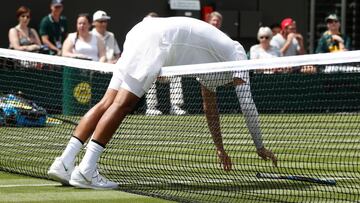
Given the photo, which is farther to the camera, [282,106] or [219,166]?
[282,106]

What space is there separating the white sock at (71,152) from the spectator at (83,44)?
887cm

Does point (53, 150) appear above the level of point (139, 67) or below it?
below

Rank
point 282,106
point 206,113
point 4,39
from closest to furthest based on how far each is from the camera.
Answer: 1. point 206,113
2. point 282,106
3. point 4,39

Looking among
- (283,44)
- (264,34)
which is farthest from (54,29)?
(283,44)

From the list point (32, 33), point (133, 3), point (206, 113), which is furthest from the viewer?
point (133, 3)

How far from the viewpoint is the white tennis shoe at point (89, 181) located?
8305 millimetres

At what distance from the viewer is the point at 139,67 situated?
841cm

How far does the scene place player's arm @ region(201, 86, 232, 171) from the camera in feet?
29.4

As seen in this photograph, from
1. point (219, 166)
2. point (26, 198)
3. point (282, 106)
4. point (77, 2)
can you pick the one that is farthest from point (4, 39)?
point (26, 198)

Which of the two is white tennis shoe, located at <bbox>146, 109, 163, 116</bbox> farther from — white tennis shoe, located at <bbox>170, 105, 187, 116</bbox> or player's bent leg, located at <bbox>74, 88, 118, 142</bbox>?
player's bent leg, located at <bbox>74, 88, 118, 142</bbox>

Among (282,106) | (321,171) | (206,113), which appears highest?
(206,113)

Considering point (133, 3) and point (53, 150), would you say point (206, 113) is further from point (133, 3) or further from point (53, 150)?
point (133, 3)

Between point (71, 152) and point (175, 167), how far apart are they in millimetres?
1396

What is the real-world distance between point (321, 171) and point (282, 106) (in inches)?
225
